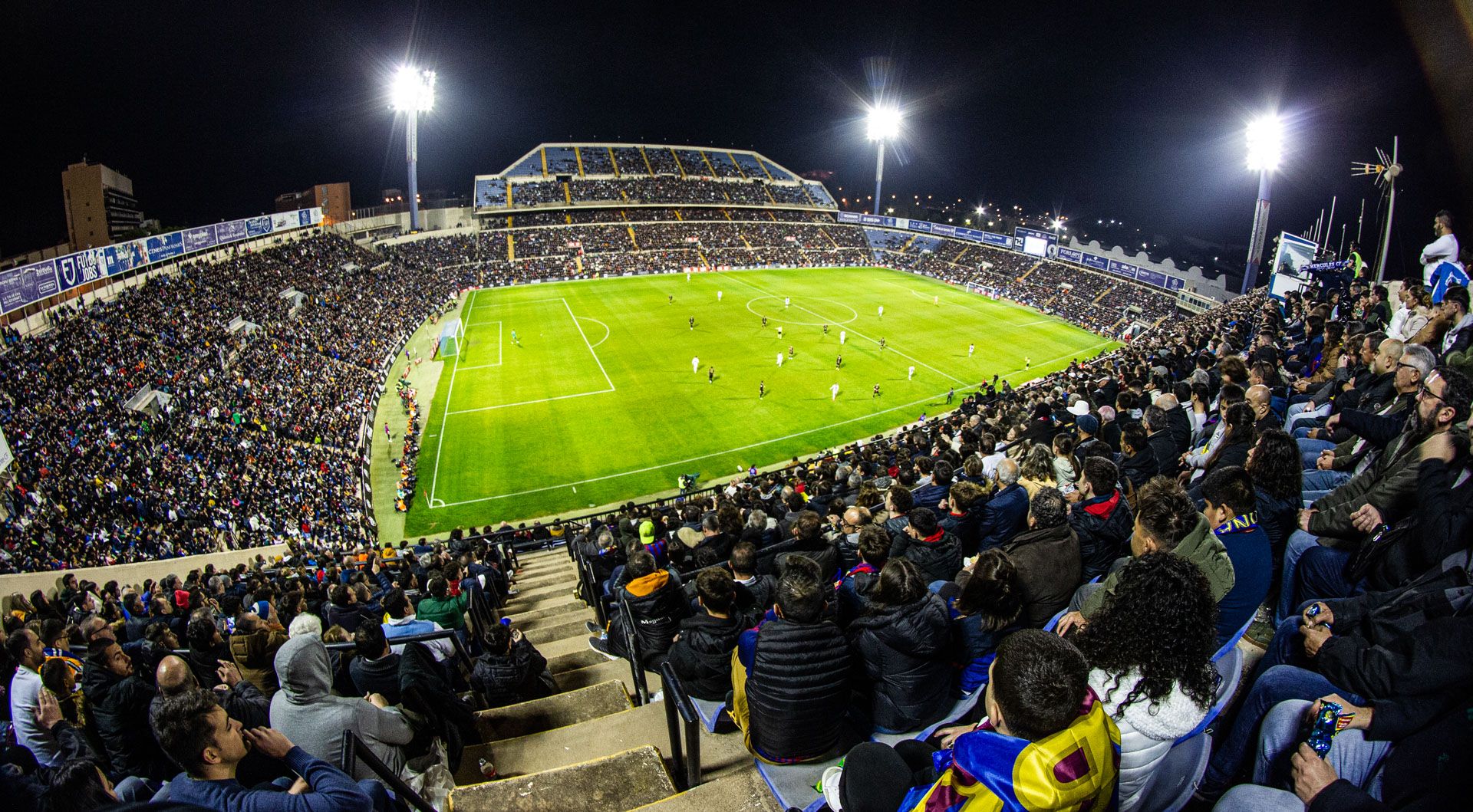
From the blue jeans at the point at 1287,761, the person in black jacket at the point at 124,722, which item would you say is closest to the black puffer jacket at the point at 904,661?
the blue jeans at the point at 1287,761

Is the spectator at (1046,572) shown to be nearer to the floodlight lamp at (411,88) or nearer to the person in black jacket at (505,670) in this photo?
the person in black jacket at (505,670)

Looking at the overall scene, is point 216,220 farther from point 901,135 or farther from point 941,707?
point 901,135

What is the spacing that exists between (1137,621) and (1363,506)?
11.3 ft

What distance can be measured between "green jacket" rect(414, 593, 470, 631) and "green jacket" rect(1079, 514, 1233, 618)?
25.1 feet

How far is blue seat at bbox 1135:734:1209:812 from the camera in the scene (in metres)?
3.59

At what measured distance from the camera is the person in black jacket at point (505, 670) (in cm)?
691

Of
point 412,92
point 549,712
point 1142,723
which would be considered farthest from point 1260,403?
point 412,92

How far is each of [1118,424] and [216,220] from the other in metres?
89.8

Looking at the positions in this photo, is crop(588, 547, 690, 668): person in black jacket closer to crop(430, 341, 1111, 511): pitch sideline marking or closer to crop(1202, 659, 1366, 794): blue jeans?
crop(1202, 659, 1366, 794): blue jeans

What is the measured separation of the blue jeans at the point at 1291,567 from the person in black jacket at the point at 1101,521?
1216 mm

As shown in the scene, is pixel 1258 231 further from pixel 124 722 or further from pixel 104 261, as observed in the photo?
pixel 104 261

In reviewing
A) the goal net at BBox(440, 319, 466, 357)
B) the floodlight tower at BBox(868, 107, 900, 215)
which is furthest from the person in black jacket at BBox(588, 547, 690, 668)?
the floodlight tower at BBox(868, 107, 900, 215)

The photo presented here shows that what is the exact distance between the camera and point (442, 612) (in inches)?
348

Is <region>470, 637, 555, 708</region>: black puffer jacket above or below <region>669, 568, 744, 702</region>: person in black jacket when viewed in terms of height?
below
